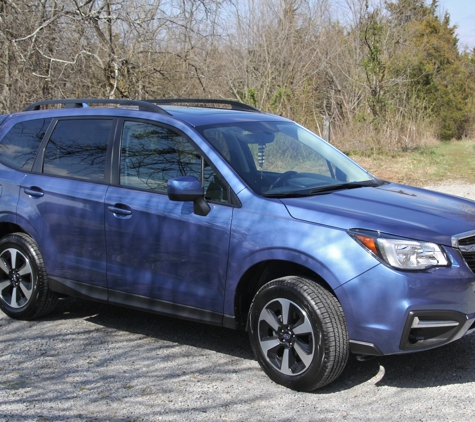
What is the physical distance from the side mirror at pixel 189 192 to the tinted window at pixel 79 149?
3.04ft

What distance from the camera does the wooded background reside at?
14039mm

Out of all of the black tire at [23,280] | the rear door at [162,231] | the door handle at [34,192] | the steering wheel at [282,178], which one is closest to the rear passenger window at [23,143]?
the door handle at [34,192]

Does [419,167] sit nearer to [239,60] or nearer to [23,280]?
[239,60]

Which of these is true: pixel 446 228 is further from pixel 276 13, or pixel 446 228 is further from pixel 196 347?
pixel 276 13

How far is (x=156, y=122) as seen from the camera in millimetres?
4883

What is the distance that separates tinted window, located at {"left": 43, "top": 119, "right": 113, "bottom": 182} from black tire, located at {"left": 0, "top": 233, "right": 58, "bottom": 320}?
659 millimetres

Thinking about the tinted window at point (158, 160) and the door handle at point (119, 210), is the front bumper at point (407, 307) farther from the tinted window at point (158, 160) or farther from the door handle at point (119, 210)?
the door handle at point (119, 210)

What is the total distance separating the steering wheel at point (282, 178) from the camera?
4510 millimetres

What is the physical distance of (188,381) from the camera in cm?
421

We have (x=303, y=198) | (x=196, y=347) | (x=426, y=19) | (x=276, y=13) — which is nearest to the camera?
(x=303, y=198)

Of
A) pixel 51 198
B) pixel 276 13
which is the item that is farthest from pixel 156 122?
pixel 276 13

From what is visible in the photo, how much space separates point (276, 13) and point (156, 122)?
54.6ft

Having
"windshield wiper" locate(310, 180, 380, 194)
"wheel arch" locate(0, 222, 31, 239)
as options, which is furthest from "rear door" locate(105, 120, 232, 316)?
"wheel arch" locate(0, 222, 31, 239)

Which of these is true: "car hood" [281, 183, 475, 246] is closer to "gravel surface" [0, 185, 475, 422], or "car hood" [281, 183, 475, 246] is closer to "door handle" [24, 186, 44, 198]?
"gravel surface" [0, 185, 475, 422]
